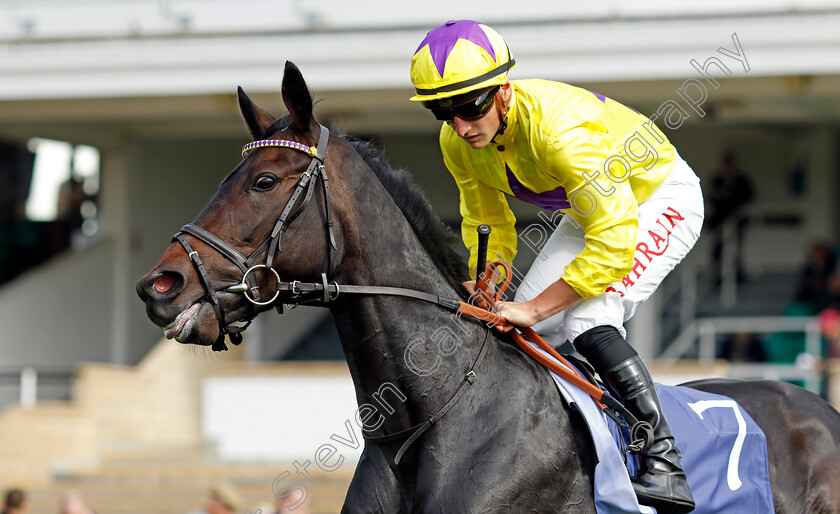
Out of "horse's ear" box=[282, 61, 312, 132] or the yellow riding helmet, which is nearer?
"horse's ear" box=[282, 61, 312, 132]

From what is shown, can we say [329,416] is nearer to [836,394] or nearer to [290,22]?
[290,22]

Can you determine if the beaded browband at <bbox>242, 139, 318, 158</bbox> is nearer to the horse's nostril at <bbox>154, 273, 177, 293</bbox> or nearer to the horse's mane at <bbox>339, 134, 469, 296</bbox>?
the horse's mane at <bbox>339, 134, 469, 296</bbox>

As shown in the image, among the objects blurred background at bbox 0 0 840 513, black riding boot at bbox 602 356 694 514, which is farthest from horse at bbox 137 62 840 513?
blurred background at bbox 0 0 840 513

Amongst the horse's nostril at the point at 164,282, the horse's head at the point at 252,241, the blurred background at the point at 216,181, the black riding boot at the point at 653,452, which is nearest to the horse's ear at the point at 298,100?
the horse's head at the point at 252,241

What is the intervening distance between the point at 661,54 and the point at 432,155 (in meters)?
5.72

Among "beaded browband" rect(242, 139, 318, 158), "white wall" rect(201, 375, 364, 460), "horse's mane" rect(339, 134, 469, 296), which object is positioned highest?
"beaded browband" rect(242, 139, 318, 158)

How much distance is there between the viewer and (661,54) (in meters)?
10.1

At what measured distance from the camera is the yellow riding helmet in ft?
11.1

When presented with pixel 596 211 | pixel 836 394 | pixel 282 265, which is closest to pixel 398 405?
pixel 282 265

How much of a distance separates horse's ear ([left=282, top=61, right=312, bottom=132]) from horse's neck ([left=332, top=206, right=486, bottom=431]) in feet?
1.34

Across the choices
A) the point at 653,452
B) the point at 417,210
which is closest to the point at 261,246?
the point at 417,210

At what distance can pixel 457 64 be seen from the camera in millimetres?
3395

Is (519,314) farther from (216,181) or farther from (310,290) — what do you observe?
(216,181)

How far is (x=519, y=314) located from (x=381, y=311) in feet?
1.57
